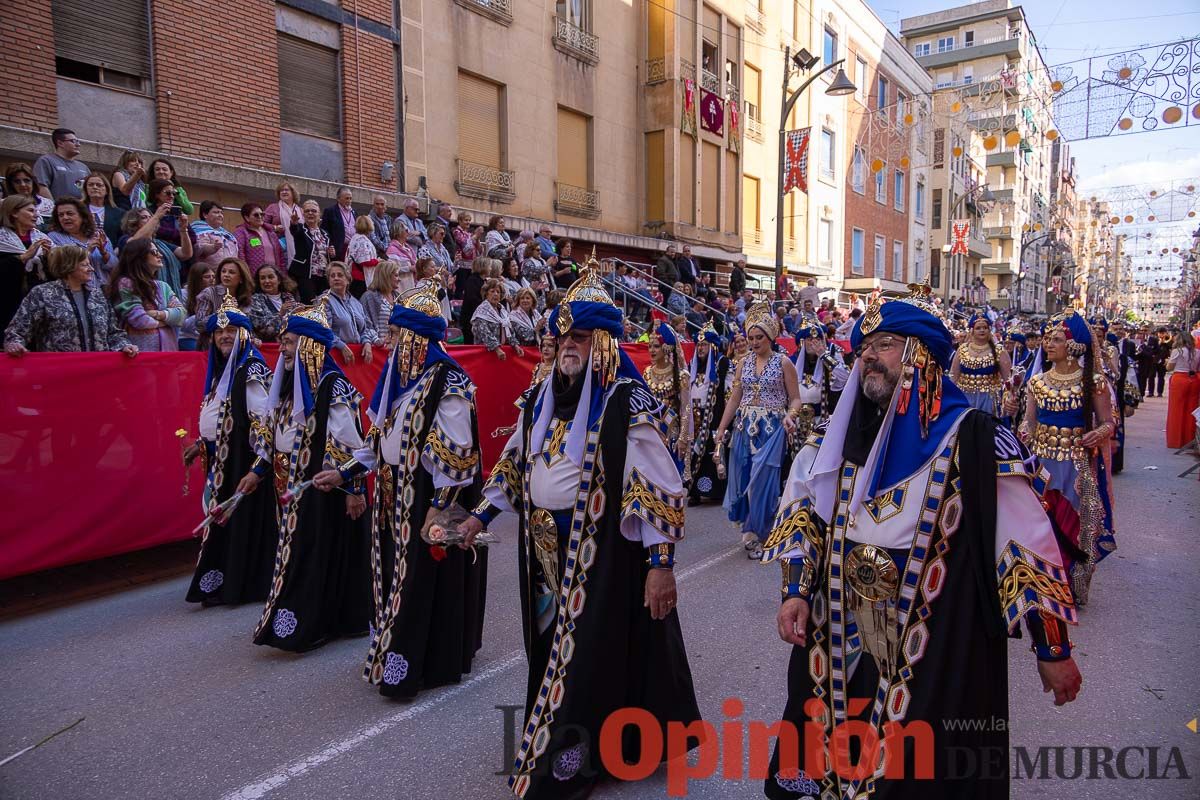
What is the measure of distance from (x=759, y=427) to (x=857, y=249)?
26.5m

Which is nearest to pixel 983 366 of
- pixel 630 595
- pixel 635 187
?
pixel 630 595

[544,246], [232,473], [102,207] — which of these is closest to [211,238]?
[102,207]

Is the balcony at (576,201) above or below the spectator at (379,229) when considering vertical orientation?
above

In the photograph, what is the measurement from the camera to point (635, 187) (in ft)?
66.9

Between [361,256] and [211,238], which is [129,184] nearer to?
[211,238]

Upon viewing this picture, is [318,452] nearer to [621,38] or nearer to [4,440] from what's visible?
[4,440]

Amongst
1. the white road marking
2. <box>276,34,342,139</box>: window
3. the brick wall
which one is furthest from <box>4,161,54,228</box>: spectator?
the white road marking

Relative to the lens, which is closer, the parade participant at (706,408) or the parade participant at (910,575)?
the parade participant at (910,575)

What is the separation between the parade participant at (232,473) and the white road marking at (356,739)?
2.37m

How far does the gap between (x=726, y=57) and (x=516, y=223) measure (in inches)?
424

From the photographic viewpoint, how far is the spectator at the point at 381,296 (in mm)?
9141

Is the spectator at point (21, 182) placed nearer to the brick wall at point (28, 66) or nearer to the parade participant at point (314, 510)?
the brick wall at point (28, 66)

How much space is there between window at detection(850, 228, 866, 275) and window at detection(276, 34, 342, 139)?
2321 cm

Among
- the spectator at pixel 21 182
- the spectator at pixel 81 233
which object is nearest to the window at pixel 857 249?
the spectator at pixel 81 233
